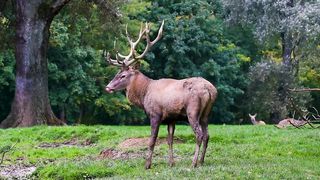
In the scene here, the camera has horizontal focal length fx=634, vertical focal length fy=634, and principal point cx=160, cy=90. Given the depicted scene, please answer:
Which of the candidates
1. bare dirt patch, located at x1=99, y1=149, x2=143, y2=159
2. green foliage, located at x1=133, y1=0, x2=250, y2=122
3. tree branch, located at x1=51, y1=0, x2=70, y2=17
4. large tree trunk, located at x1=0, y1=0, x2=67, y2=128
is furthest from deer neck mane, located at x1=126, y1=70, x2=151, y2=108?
green foliage, located at x1=133, y1=0, x2=250, y2=122

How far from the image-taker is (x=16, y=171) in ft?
46.3

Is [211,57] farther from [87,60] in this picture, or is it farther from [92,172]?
[92,172]

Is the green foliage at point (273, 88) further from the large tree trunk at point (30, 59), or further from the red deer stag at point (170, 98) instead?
the red deer stag at point (170, 98)

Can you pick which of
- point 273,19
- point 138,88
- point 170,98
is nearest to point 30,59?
point 138,88

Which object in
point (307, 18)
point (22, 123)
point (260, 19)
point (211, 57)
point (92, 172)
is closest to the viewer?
point (92, 172)

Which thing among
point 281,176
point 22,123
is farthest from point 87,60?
point 281,176

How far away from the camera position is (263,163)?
492 inches

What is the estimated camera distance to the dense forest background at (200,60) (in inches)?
1435

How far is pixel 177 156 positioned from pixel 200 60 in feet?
99.4

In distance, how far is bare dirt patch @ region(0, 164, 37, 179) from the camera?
13.2 metres

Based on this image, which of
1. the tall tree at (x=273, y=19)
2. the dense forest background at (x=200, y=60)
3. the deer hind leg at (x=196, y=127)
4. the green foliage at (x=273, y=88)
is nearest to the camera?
the deer hind leg at (x=196, y=127)

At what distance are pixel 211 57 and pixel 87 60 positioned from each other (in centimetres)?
1033

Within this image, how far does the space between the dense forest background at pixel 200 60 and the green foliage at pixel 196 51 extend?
68mm

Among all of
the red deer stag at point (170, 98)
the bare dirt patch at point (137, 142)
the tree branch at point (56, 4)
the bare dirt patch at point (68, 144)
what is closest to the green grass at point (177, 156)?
the bare dirt patch at point (68, 144)
